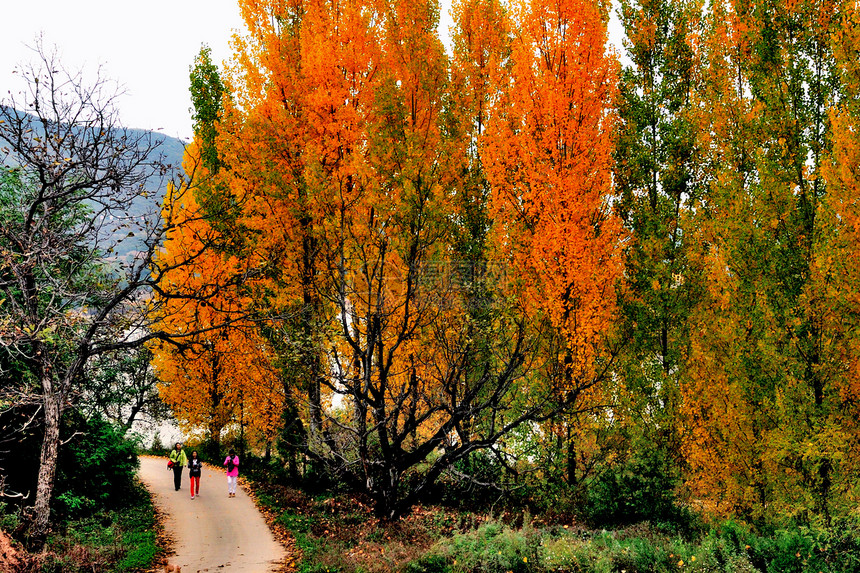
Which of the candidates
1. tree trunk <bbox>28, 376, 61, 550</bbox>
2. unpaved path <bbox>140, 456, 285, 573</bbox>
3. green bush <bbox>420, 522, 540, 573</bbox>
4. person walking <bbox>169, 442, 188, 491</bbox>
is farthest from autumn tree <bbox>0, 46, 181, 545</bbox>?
person walking <bbox>169, 442, 188, 491</bbox>

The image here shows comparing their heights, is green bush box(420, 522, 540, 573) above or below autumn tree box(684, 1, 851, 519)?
below

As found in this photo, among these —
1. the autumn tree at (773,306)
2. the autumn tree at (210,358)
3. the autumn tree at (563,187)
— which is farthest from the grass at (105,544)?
the autumn tree at (773,306)

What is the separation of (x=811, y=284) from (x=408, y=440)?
33.5 feet

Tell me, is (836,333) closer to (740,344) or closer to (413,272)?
(740,344)

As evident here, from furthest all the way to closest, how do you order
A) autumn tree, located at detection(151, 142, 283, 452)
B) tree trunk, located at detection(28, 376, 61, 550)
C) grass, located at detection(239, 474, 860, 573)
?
1. autumn tree, located at detection(151, 142, 283, 452)
2. tree trunk, located at detection(28, 376, 61, 550)
3. grass, located at detection(239, 474, 860, 573)

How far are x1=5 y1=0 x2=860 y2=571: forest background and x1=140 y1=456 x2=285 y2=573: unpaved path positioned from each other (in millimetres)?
2031

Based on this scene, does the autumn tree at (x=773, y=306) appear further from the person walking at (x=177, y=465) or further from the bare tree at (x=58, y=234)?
the person walking at (x=177, y=465)

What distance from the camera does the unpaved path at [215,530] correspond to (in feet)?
33.9

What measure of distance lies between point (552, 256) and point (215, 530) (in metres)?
9.59

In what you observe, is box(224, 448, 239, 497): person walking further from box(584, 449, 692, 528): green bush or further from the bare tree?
box(584, 449, 692, 528): green bush

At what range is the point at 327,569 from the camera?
933cm

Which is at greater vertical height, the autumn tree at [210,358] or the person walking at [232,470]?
the autumn tree at [210,358]

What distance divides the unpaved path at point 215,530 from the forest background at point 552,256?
6.66 feet

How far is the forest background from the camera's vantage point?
10.2 metres
